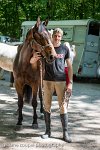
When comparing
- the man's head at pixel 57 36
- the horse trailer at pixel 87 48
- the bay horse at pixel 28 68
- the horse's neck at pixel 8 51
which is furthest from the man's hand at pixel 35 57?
the horse trailer at pixel 87 48

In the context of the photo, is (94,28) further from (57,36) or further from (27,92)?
(57,36)

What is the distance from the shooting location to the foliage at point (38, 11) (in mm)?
26750

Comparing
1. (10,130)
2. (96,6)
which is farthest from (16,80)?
(96,6)

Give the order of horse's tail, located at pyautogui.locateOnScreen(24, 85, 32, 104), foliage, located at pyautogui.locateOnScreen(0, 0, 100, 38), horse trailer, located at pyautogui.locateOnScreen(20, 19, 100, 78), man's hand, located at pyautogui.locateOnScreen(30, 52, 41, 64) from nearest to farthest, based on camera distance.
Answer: man's hand, located at pyautogui.locateOnScreen(30, 52, 41, 64), horse's tail, located at pyautogui.locateOnScreen(24, 85, 32, 104), horse trailer, located at pyautogui.locateOnScreen(20, 19, 100, 78), foliage, located at pyautogui.locateOnScreen(0, 0, 100, 38)

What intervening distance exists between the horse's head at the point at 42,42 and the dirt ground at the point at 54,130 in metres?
1.43

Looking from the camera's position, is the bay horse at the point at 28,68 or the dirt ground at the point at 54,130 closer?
the dirt ground at the point at 54,130

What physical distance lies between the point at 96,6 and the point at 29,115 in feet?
62.2

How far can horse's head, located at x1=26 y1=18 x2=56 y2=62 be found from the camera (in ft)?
21.3

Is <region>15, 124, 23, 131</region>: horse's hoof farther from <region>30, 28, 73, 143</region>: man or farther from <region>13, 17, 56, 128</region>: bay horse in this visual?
<region>30, 28, 73, 143</region>: man

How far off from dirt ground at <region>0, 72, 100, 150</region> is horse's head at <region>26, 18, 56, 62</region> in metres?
1.43

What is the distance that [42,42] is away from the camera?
676 cm

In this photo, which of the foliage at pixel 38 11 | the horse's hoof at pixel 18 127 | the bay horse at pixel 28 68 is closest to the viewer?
the bay horse at pixel 28 68

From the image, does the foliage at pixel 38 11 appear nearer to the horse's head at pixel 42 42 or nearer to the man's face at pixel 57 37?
the horse's head at pixel 42 42

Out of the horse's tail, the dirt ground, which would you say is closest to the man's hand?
the horse's tail
